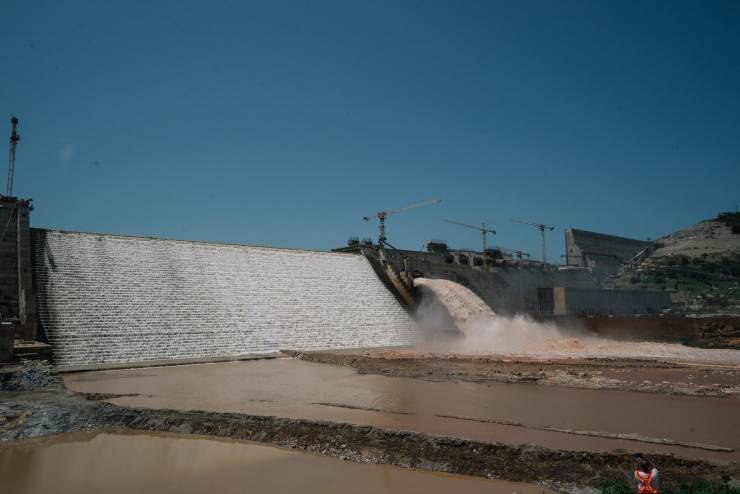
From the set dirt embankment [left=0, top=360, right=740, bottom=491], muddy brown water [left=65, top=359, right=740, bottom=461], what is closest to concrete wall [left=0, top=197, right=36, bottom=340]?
muddy brown water [left=65, top=359, right=740, bottom=461]

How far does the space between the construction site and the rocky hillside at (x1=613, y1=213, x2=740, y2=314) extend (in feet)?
76.4

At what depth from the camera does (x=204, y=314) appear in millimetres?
22297

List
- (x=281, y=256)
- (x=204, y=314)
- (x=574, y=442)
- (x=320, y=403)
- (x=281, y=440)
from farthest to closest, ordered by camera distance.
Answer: (x=281, y=256) → (x=204, y=314) → (x=320, y=403) → (x=281, y=440) → (x=574, y=442)

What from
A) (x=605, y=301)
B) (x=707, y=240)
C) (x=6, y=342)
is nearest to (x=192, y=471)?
(x=6, y=342)

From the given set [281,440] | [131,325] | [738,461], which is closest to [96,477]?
[281,440]

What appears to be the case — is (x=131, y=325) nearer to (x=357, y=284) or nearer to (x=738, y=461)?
(x=357, y=284)

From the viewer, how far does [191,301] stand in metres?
22.7

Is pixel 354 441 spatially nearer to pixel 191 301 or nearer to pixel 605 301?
pixel 191 301

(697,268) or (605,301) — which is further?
(697,268)

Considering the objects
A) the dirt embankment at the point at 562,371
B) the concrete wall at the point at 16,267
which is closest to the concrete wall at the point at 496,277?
the dirt embankment at the point at 562,371

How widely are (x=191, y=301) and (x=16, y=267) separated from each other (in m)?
6.33

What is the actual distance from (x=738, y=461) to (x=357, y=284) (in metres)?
24.2

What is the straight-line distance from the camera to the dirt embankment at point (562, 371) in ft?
45.2

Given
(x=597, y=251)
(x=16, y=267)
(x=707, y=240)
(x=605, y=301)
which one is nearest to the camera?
(x=16, y=267)
